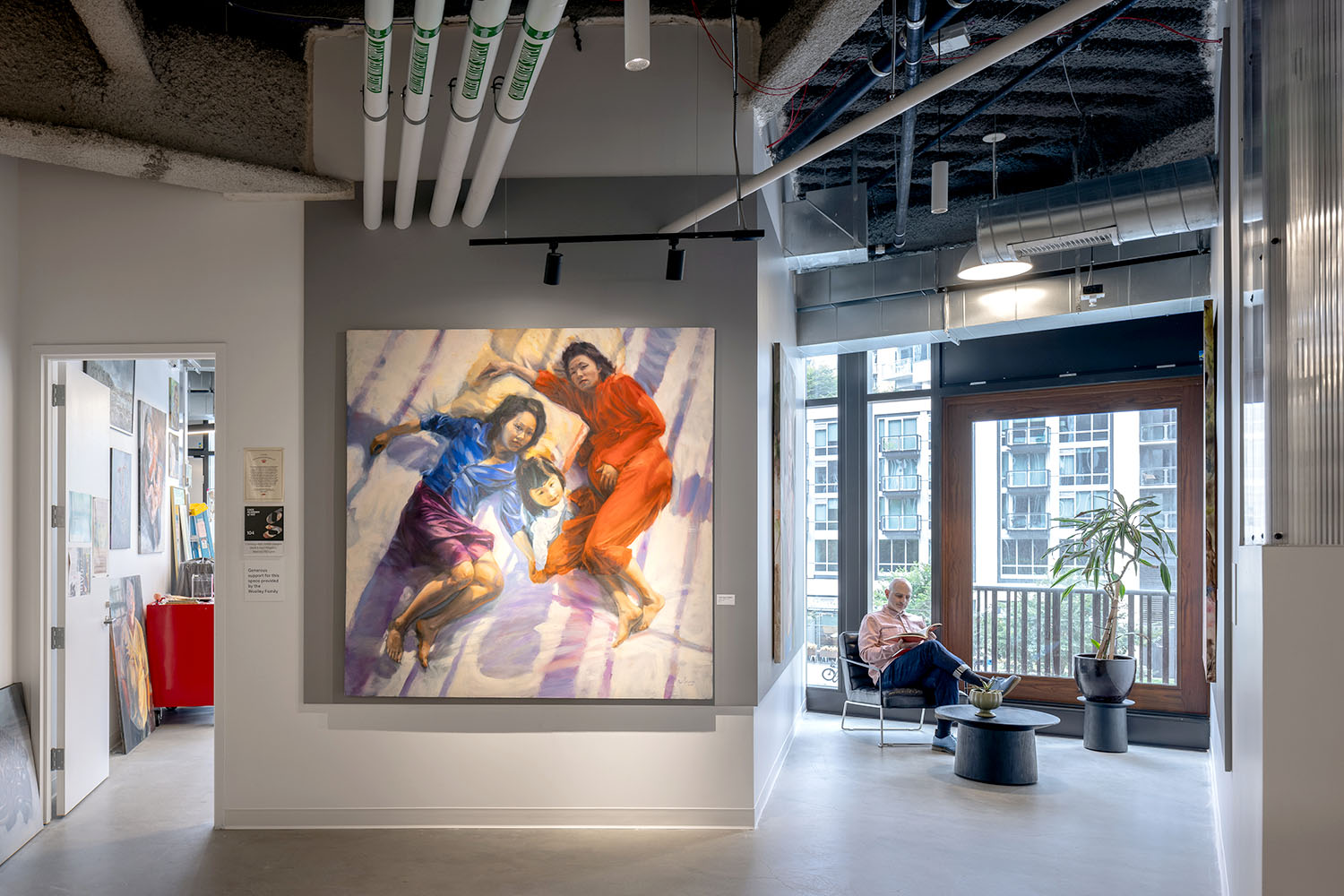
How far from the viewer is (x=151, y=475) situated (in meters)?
8.05

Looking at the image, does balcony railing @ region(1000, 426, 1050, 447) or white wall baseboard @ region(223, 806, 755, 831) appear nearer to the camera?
white wall baseboard @ region(223, 806, 755, 831)

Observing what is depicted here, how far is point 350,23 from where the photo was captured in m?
5.30

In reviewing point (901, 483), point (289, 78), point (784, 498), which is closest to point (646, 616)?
point (784, 498)

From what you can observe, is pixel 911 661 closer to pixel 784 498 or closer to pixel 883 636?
pixel 883 636

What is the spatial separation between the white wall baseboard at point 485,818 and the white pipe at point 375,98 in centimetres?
305

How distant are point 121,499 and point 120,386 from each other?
793 mm

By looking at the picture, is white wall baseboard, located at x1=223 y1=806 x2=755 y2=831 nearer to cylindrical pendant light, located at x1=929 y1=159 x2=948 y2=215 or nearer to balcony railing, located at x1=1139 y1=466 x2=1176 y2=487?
cylindrical pendant light, located at x1=929 y1=159 x2=948 y2=215

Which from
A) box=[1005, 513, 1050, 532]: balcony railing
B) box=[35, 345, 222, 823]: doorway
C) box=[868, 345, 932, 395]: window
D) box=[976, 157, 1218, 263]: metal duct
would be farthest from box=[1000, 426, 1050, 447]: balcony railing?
box=[35, 345, 222, 823]: doorway

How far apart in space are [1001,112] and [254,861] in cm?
576

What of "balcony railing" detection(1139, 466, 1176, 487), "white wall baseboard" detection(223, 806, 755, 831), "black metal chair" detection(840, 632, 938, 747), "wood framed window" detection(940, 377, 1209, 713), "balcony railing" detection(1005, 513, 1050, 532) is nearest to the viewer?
"white wall baseboard" detection(223, 806, 755, 831)

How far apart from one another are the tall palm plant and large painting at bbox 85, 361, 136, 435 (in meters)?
6.72

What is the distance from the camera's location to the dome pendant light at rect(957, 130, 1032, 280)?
6.34 meters

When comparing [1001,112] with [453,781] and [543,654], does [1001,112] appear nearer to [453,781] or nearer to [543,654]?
[543,654]

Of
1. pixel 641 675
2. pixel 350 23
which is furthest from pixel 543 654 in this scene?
pixel 350 23
